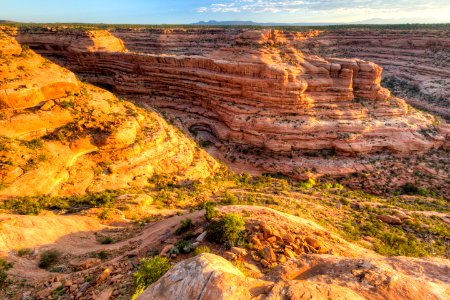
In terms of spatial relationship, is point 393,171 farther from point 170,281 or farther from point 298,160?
point 170,281

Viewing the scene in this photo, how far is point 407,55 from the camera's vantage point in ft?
230

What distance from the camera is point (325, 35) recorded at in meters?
88.2

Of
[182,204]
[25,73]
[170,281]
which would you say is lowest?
[182,204]

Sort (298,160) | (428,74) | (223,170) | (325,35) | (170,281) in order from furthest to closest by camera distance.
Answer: (325,35) < (428,74) < (298,160) < (223,170) < (170,281)

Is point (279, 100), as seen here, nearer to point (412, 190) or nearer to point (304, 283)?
point (412, 190)

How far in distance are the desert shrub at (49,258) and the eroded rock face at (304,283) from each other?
280 inches

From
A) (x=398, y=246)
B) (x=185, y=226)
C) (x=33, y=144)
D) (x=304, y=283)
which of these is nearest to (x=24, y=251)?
(x=185, y=226)

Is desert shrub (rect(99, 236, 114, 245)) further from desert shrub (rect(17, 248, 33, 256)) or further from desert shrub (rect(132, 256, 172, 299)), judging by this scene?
desert shrub (rect(132, 256, 172, 299))

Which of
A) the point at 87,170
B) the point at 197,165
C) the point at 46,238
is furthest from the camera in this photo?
the point at 197,165

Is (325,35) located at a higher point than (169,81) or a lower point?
higher

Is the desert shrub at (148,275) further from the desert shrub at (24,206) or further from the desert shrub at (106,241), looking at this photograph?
the desert shrub at (24,206)

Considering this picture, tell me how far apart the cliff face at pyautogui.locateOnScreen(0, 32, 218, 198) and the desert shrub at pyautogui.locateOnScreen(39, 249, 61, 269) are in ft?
23.7

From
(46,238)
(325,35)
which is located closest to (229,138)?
(46,238)

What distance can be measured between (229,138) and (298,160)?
8457 millimetres
